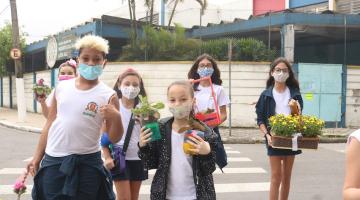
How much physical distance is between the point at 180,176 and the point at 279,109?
255 cm

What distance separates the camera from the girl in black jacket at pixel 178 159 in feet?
11.7

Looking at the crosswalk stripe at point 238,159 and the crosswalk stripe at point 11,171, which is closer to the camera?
the crosswalk stripe at point 11,171

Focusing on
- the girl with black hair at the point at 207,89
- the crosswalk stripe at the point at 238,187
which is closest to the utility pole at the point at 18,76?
the crosswalk stripe at the point at 238,187

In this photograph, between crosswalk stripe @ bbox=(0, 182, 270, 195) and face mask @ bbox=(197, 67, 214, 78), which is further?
crosswalk stripe @ bbox=(0, 182, 270, 195)

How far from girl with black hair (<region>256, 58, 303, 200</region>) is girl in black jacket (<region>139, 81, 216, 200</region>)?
2229 mm

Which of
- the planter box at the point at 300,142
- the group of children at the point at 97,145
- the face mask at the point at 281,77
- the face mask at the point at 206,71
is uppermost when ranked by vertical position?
the face mask at the point at 206,71

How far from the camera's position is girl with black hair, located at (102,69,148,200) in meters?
4.68

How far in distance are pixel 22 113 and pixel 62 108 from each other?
17281mm

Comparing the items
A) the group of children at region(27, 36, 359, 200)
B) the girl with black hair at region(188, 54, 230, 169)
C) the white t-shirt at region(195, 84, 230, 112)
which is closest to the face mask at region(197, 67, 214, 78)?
the girl with black hair at region(188, 54, 230, 169)

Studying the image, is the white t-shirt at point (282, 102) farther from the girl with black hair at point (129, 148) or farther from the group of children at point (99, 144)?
the group of children at point (99, 144)

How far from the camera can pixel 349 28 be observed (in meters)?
19.2

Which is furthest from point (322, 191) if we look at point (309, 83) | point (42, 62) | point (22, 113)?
point (42, 62)

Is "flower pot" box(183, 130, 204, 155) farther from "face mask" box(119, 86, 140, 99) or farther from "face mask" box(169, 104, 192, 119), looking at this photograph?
"face mask" box(119, 86, 140, 99)

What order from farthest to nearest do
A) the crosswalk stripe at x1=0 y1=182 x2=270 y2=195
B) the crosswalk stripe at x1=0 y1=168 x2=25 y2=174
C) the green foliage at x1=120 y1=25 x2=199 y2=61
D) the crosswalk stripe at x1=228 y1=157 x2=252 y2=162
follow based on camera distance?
the green foliage at x1=120 y1=25 x2=199 y2=61 < the crosswalk stripe at x1=228 y1=157 x2=252 y2=162 < the crosswalk stripe at x1=0 y1=168 x2=25 y2=174 < the crosswalk stripe at x1=0 y1=182 x2=270 y2=195
